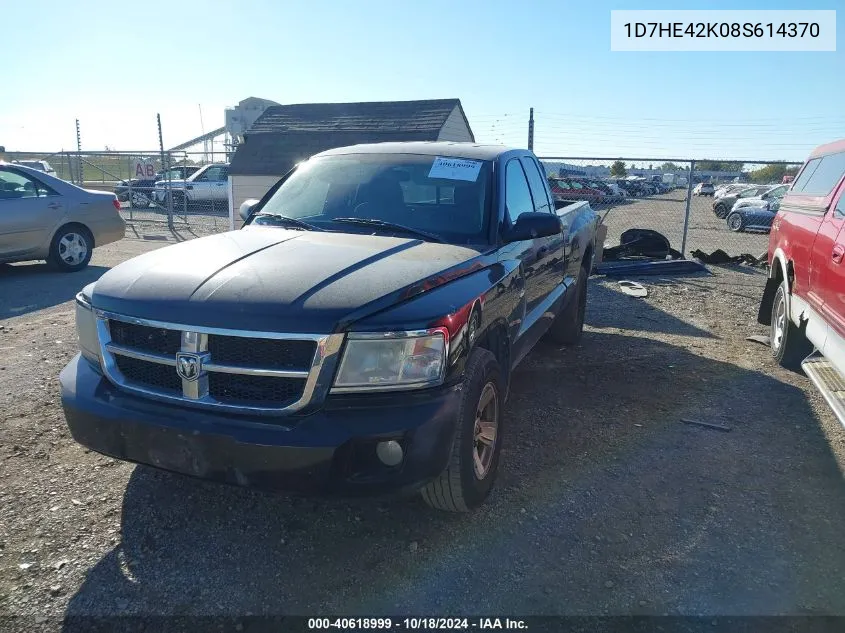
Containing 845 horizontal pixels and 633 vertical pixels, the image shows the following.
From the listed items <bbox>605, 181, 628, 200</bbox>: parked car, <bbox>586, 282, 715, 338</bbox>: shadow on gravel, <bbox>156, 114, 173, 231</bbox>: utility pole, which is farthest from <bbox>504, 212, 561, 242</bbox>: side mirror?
<bbox>156, 114, 173, 231</bbox>: utility pole

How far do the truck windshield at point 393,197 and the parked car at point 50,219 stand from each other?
5993mm

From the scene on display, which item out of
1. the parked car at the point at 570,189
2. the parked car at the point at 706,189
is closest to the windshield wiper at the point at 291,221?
the parked car at the point at 570,189

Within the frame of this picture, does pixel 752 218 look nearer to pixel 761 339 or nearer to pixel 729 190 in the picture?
pixel 729 190

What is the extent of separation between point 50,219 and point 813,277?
9055mm

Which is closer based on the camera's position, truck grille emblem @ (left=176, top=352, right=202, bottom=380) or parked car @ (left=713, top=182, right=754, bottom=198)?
truck grille emblem @ (left=176, top=352, right=202, bottom=380)

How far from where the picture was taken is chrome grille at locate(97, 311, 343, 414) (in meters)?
2.37

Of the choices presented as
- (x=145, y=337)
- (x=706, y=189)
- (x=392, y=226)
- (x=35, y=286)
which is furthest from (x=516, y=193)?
(x=706, y=189)

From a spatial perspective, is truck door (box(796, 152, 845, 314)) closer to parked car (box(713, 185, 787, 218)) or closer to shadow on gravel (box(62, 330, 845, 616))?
shadow on gravel (box(62, 330, 845, 616))

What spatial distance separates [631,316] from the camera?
739 centimetres

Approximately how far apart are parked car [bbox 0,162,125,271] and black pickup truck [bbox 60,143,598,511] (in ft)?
21.5

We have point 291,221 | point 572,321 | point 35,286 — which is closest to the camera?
point 291,221

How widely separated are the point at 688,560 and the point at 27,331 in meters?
5.98

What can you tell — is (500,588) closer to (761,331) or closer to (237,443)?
(237,443)

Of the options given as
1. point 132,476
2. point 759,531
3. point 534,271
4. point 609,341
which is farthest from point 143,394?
point 609,341
